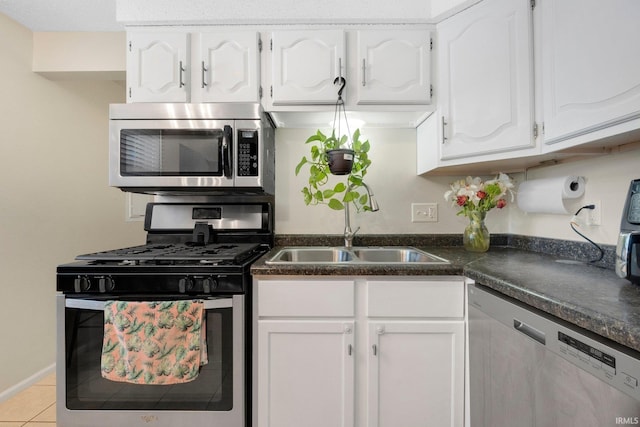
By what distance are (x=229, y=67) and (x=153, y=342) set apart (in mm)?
1361

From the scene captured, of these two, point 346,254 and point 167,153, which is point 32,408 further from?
point 346,254

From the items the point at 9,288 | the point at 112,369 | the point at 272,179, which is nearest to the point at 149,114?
the point at 272,179

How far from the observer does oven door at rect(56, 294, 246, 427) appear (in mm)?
1196

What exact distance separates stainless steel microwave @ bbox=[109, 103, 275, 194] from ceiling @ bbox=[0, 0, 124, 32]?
Answer: 76cm

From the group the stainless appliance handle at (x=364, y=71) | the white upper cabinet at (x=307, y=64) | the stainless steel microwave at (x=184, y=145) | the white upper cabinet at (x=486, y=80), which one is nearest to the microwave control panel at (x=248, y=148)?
the stainless steel microwave at (x=184, y=145)

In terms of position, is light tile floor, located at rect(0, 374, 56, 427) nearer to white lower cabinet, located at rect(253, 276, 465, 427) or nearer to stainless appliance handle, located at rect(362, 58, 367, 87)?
white lower cabinet, located at rect(253, 276, 465, 427)

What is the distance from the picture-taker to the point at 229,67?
156 cm

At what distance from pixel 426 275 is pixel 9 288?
2478 millimetres

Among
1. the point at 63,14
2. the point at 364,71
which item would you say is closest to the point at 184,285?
the point at 364,71

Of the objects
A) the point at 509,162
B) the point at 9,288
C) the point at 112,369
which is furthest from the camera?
the point at 9,288

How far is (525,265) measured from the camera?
1.24 meters

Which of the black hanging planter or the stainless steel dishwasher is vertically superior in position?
the black hanging planter

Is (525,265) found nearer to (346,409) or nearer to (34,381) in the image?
(346,409)

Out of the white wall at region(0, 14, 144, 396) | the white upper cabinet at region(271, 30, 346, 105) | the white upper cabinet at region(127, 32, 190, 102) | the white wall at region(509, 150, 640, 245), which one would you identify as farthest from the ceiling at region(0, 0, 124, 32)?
the white wall at region(509, 150, 640, 245)
